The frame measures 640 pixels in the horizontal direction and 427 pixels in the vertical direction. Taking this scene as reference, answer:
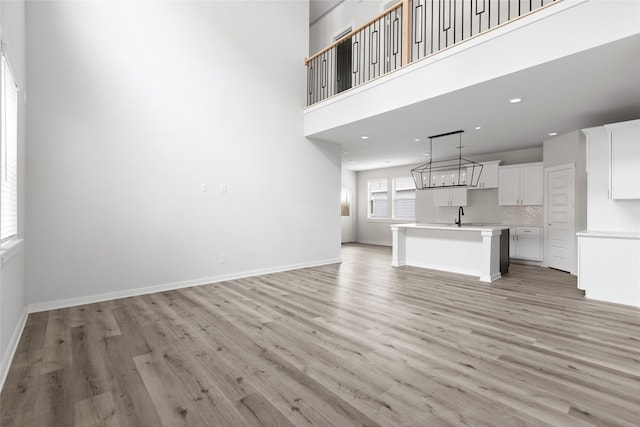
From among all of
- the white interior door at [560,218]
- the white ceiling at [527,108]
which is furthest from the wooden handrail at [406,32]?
the white interior door at [560,218]

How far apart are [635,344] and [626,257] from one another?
5.28 ft

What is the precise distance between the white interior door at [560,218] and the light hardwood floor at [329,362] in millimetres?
2121

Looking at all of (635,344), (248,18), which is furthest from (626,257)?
(248,18)

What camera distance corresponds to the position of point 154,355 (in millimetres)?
2301

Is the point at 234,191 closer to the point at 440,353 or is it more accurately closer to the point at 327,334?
the point at 327,334

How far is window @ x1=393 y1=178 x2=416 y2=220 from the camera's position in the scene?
30.9 ft

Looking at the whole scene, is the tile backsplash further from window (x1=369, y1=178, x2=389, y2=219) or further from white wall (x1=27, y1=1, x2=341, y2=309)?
white wall (x1=27, y1=1, x2=341, y2=309)

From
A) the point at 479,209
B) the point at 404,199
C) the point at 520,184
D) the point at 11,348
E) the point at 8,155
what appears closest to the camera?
the point at 11,348

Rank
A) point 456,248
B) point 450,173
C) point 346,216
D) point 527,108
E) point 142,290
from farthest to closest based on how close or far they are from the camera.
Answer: point 346,216 < point 450,173 < point 456,248 < point 527,108 < point 142,290

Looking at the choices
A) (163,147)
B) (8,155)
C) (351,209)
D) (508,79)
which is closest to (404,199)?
(351,209)

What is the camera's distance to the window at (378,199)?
10.2m

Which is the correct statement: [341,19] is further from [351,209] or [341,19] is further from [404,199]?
[351,209]

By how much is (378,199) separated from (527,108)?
641cm

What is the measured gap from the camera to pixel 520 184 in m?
6.63
